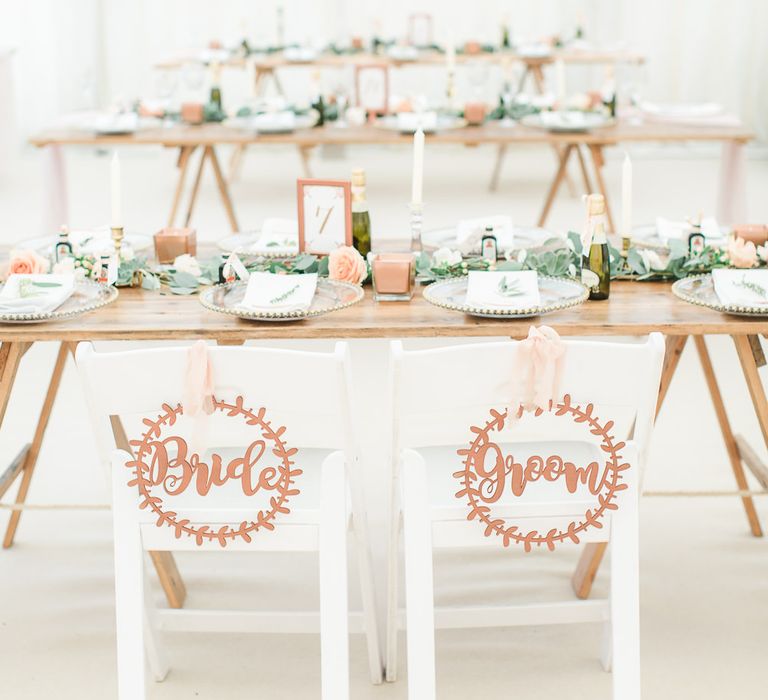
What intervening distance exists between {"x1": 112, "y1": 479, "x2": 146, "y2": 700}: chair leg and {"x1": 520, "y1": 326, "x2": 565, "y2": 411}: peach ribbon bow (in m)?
0.70

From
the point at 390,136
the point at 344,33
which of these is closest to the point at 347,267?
the point at 390,136

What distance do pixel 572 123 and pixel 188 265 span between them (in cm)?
248

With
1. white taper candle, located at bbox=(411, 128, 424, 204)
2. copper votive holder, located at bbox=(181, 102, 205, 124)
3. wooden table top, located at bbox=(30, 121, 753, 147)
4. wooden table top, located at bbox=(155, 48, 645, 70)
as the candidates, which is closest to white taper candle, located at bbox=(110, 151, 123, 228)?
white taper candle, located at bbox=(411, 128, 424, 204)

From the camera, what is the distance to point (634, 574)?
1967 mm

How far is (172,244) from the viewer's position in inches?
113

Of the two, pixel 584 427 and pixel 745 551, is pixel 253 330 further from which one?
pixel 745 551

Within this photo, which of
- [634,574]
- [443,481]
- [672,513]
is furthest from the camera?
[672,513]

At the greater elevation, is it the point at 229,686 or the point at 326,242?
the point at 326,242

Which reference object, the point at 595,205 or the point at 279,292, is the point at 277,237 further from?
the point at 595,205

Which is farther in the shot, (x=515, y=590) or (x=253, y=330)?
(x=515, y=590)

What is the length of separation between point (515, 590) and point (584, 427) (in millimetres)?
634

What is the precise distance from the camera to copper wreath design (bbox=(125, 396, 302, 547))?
6.21ft

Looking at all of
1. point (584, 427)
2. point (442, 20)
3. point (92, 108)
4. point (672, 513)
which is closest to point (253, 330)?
point (584, 427)

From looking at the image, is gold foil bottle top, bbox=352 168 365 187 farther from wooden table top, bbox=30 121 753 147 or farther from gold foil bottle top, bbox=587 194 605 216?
wooden table top, bbox=30 121 753 147
